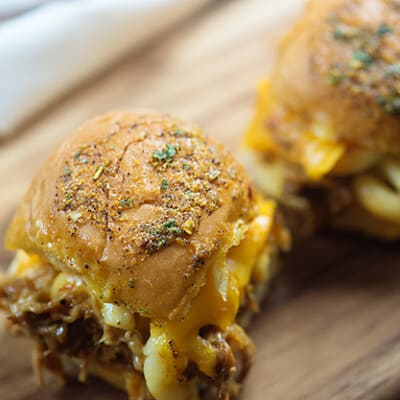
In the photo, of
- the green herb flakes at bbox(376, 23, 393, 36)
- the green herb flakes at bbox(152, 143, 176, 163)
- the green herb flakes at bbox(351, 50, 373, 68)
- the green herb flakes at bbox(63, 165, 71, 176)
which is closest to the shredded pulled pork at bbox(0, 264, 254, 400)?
the green herb flakes at bbox(63, 165, 71, 176)

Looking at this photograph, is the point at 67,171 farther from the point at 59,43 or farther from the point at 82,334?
the point at 59,43

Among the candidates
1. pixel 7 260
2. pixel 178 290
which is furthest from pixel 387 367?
pixel 7 260

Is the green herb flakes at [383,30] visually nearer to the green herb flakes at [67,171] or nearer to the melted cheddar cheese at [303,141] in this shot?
the melted cheddar cheese at [303,141]

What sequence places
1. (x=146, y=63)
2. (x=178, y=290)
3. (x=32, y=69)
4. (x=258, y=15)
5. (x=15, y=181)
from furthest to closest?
(x=258, y=15) → (x=146, y=63) → (x=32, y=69) → (x=15, y=181) → (x=178, y=290)

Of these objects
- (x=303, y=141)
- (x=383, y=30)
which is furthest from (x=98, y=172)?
(x=383, y=30)

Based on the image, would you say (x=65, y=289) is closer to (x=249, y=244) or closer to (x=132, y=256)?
(x=132, y=256)
